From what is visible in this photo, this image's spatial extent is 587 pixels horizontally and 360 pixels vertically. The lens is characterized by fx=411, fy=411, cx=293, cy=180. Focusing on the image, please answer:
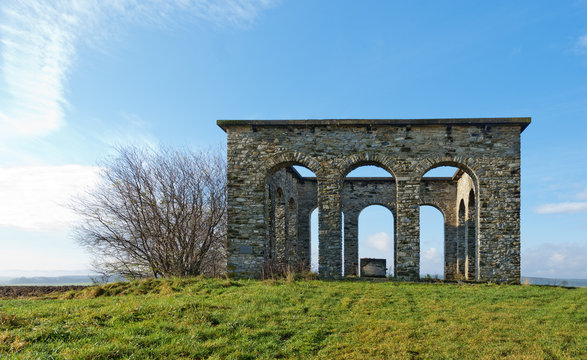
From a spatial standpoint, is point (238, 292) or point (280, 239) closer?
point (238, 292)

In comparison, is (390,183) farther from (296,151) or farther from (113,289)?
(113,289)

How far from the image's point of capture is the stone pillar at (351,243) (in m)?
21.7

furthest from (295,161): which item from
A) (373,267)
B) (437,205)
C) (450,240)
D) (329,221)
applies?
(450,240)

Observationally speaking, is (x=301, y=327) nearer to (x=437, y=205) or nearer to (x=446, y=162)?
(x=446, y=162)

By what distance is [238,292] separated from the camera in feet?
34.6

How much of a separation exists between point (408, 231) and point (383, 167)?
2429 millimetres

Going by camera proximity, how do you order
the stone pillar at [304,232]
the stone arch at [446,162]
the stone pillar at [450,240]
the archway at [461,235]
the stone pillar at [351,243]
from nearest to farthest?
1. the stone arch at [446,162]
2. the archway at [461,235]
3. the stone pillar at [450,240]
4. the stone pillar at [351,243]
5. the stone pillar at [304,232]

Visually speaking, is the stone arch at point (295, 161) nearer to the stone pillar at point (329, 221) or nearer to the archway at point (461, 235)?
the stone pillar at point (329, 221)

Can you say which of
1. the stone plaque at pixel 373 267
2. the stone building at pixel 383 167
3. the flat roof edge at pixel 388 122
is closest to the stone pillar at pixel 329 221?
the stone building at pixel 383 167

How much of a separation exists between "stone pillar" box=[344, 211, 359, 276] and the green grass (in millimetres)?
10835

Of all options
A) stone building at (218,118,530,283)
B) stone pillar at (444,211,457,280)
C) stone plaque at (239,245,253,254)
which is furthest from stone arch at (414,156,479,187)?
stone pillar at (444,211,457,280)

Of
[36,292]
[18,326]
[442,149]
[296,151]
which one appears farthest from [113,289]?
[442,149]

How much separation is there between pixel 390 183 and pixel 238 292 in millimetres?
13663

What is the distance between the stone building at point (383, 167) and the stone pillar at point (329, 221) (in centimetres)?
4
